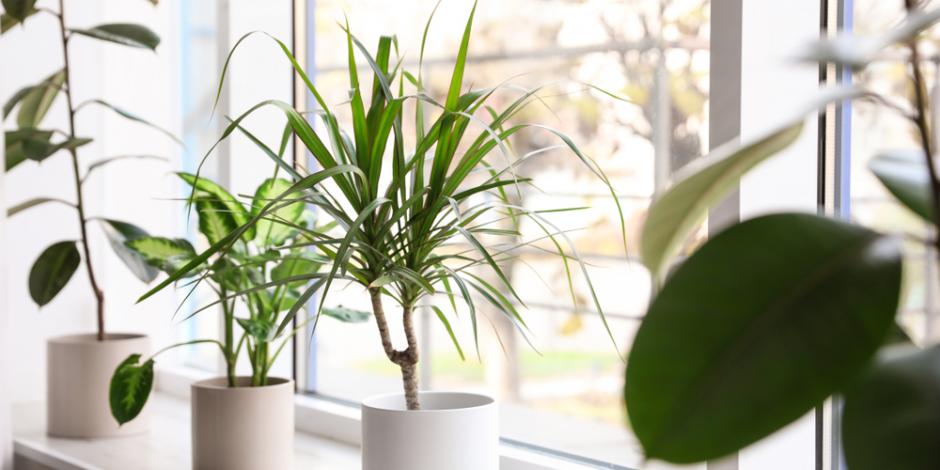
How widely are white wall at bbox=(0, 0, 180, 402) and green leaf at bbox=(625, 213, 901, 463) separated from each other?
183cm

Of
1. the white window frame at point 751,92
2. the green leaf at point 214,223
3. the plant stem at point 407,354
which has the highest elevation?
the white window frame at point 751,92

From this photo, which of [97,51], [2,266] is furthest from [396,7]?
[2,266]

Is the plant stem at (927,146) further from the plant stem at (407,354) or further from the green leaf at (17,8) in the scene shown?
the green leaf at (17,8)

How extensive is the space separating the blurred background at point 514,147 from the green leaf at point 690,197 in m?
0.11

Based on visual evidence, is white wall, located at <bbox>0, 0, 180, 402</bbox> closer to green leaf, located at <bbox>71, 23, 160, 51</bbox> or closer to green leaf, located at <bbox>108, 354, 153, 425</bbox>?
green leaf, located at <bbox>71, 23, 160, 51</bbox>

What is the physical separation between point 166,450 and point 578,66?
4222 millimetres

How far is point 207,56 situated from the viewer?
8.47 ft

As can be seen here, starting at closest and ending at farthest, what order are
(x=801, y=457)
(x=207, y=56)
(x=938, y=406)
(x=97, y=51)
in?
(x=938, y=406) → (x=801, y=457) → (x=97, y=51) → (x=207, y=56)

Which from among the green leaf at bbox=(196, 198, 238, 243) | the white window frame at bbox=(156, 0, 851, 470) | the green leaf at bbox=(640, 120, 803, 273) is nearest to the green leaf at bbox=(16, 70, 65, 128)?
the green leaf at bbox=(196, 198, 238, 243)

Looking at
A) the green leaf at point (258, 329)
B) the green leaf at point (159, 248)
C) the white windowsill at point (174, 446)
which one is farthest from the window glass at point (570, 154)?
the green leaf at point (258, 329)

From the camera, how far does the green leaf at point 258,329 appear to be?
1.34m

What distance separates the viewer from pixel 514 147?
6.06 metres

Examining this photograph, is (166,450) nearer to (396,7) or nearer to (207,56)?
(207,56)

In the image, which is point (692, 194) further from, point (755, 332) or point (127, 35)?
point (127, 35)
